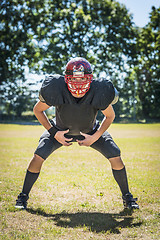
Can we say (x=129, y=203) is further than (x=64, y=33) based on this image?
No

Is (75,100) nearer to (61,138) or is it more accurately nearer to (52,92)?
(52,92)

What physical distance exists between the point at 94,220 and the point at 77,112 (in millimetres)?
1443

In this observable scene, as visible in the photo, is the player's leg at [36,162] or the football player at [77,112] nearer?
the football player at [77,112]

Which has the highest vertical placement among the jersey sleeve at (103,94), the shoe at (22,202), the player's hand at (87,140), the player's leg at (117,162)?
the jersey sleeve at (103,94)

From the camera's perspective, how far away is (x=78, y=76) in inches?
131

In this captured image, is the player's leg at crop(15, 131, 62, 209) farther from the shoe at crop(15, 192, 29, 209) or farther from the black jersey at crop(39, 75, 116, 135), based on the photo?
the black jersey at crop(39, 75, 116, 135)

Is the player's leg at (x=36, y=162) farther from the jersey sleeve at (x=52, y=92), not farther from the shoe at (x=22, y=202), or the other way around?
the jersey sleeve at (x=52, y=92)

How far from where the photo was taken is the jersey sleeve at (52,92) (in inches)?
135

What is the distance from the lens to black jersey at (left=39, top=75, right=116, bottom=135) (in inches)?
135

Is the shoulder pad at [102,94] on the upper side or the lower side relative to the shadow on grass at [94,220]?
upper

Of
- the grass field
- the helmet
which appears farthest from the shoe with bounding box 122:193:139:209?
the helmet

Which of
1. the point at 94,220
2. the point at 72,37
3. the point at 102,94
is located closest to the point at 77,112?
the point at 102,94

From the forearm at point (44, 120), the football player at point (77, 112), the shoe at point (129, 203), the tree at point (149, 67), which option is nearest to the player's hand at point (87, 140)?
the football player at point (77, 112)

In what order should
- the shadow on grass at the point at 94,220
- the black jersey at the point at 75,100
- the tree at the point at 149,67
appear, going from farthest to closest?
the tree at the point at 149,67 < the black jersey at the point at 75,100 < the shadow on grass at the point at 94,220
